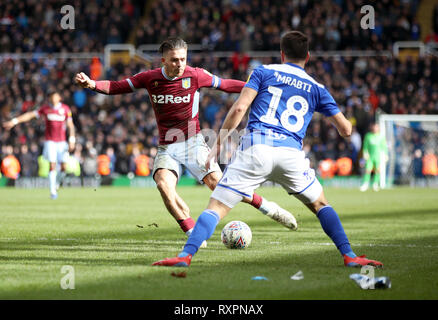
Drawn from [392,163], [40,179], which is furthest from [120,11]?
[392,163]

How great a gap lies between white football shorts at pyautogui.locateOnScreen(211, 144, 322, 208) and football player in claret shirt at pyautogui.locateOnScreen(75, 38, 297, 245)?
1.91 metres

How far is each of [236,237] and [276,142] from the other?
1.93 metres

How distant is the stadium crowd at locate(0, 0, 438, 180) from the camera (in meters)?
26.7

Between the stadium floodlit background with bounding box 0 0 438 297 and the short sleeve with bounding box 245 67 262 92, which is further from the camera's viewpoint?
the stadium floodlit background with bounding box 0 0 438 297

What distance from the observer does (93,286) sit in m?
5.46

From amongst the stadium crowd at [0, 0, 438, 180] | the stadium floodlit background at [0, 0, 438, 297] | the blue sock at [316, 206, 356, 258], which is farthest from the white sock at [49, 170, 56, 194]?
the blue sock at [316, 206, 356, 258]

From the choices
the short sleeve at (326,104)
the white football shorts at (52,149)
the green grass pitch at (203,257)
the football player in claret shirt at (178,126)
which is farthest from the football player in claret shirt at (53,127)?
the short sleeve at (326,104)

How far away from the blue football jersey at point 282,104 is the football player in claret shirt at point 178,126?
1.90 m

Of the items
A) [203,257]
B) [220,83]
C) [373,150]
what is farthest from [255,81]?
[373,150]

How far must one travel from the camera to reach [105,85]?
26.2 ft

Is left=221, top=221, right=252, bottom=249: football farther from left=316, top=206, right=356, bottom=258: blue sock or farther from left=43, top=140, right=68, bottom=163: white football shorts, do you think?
left=43, top=140, right=68, bottom=163: white football shorts

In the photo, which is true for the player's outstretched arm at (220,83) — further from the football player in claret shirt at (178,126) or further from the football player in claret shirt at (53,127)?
the football player in claret shirt at (53,127)

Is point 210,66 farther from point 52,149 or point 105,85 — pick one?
point 105,85

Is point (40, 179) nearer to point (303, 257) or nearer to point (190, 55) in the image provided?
point (190, 55)
